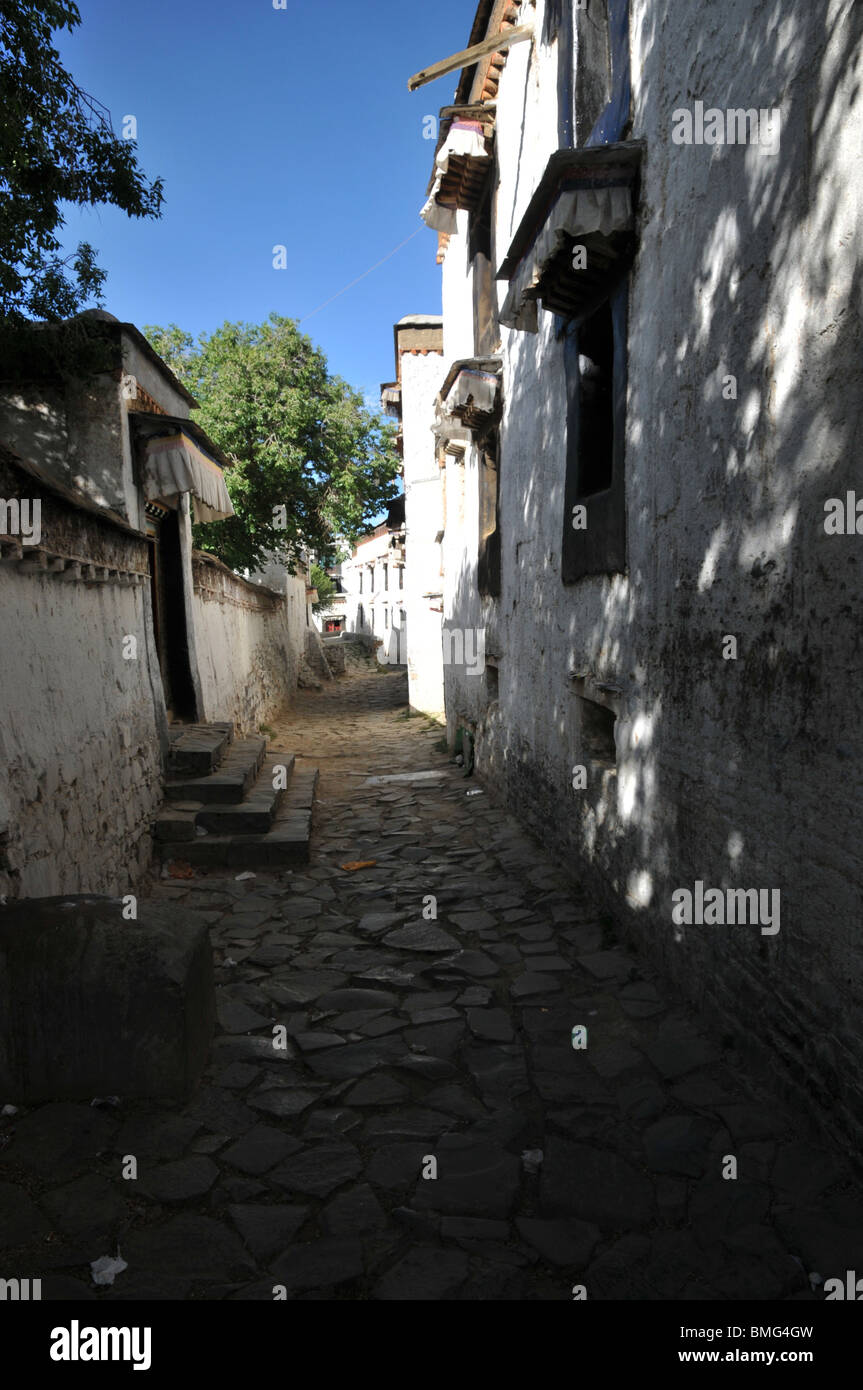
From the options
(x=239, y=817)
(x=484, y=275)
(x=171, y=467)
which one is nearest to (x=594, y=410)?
(x=171, y=467)

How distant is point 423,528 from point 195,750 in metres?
10.6

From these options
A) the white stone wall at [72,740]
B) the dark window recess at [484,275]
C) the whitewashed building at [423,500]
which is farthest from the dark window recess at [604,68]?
the whitewashed building at [423,500]

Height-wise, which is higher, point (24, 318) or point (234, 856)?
point (24, 318)

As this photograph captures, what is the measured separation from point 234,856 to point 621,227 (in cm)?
549

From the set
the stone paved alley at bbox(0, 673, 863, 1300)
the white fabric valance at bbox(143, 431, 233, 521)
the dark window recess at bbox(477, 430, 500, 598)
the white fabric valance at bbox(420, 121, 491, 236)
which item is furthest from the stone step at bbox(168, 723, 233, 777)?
the white fabric valance at bbox(420, 121, 491, 236)

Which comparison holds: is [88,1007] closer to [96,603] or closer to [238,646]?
[96,603]

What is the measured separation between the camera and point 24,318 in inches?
267

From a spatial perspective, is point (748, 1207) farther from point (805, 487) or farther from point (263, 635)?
point (263, 635)

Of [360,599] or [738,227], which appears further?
[360,599]

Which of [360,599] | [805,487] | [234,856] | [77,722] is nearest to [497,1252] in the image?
[805,487]

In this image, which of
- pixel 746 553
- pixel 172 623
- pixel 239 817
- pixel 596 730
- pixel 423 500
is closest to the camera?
pixel 746 553

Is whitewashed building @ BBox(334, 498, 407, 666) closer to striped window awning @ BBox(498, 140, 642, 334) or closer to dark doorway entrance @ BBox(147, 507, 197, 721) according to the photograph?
dark doorway entrance @ BBox(147, 507, 197, 721)

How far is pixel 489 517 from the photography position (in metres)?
9.67
